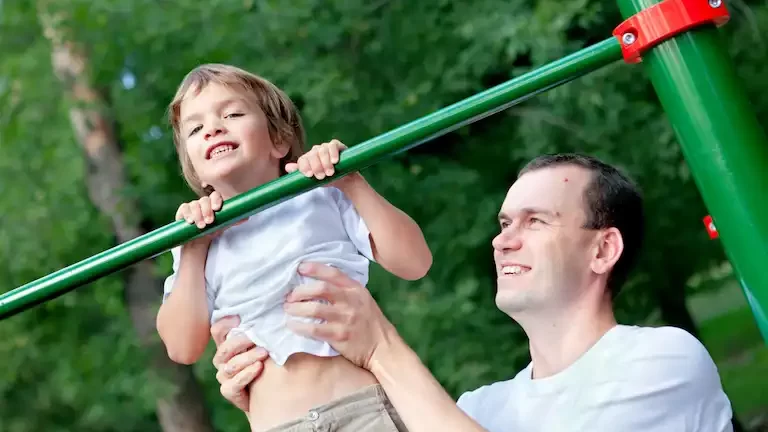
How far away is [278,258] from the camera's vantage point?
46.6 inches

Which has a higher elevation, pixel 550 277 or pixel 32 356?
pixel 32 356

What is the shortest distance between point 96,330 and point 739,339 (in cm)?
289

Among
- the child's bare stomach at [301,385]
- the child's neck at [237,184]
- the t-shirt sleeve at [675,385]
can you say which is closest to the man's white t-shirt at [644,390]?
the t-shirt sleeve at [675,385]

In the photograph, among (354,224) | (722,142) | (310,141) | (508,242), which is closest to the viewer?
(722,142)

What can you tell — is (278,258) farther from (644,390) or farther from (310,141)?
(310,141)

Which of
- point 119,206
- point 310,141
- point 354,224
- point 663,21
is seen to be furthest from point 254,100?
point 119,206

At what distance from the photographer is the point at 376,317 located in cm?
119

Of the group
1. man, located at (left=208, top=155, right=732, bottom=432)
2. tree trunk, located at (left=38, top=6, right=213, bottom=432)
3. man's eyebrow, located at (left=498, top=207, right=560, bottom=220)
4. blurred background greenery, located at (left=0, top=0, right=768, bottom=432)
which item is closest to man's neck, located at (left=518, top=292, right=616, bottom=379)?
man, located at (left=208, top=155, right=732, bottom=432)

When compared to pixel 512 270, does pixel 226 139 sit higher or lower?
higher

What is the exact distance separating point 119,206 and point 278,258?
2170 millimetres

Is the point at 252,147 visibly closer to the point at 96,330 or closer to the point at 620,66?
Result: the point at 620,66

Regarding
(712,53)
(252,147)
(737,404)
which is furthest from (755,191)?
(737,404)

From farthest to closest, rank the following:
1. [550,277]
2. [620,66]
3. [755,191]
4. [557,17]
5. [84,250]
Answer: [84,250] → [620,66] → [557,17] → [550,277] → [755,191]

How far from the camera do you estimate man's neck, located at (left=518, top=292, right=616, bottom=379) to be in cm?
109
